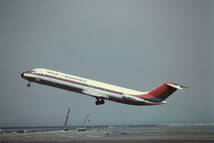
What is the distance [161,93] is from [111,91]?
619 cm

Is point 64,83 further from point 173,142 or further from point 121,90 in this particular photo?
point 173,142

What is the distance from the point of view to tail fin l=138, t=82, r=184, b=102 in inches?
1399

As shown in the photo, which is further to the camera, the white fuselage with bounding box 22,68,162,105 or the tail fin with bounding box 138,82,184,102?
the tail fin with bounding box 138,82,184,102

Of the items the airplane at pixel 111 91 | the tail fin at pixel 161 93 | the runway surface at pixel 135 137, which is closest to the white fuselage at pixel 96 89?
the airplane at pixel 111 91

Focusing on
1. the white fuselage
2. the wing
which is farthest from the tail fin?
the wing

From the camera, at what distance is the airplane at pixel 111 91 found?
115 ft

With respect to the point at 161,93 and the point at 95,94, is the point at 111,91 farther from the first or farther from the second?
the point at 161,93

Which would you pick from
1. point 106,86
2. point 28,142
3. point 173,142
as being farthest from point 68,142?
point 106,86

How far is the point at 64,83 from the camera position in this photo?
3631cm

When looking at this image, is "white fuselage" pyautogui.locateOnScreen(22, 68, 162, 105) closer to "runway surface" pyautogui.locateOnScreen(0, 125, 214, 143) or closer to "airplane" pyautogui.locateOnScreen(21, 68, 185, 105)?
"airplane" pyautogui.locateOnScreen(21, 68, 185, 105)

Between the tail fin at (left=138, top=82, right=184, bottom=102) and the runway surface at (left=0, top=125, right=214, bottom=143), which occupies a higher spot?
the tail fin at (left=138, top=82, right=184, bottom=102)

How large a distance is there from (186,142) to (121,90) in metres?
21.8

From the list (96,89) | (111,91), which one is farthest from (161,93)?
(96,89)

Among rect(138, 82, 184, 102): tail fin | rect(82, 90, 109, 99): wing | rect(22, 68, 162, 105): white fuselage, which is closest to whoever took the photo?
rect(22, 68, 162, 105): white fuselage
